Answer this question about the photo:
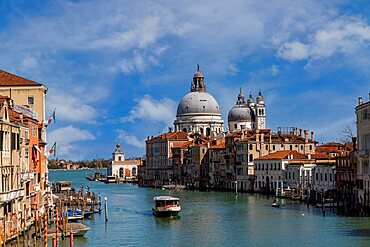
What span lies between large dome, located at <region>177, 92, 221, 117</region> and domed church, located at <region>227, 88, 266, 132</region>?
328 cm

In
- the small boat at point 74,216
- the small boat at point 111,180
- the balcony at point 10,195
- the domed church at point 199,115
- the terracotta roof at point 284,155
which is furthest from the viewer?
the small boat at point 111,180

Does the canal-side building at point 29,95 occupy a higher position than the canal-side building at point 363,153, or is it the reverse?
the canal-side building at point 29,95

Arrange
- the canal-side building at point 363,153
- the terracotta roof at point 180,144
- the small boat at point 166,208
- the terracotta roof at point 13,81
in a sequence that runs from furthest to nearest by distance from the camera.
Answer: the terracotta roof at point 180,144 < the small boat at point 166,208 < the canal-side building at point 363,153 < the terracotta roof at point 13,81

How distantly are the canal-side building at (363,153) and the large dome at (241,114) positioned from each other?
2175 inches

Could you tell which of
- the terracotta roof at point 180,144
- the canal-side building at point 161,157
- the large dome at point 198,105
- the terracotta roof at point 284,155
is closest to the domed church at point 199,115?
the large dome at point 198,105

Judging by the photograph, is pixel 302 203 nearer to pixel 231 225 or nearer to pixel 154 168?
pixel 231 225

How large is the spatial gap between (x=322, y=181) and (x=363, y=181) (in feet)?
30.9

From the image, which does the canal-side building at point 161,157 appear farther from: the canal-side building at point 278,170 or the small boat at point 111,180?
the canal-side building at point 278,170

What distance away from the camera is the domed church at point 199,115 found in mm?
93750

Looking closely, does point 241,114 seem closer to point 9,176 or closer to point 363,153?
point 363,153

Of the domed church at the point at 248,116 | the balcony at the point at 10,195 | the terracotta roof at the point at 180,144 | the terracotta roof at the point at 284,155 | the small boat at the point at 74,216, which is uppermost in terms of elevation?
the domed church at the point at 248,116

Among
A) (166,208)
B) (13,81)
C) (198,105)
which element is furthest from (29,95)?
(198,105)

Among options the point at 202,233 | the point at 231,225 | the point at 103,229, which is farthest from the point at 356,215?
the point at 103,229

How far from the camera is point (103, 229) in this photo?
29.3 meters
